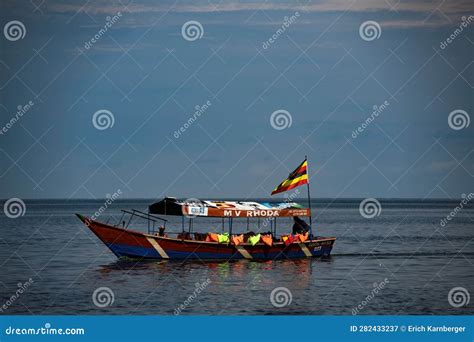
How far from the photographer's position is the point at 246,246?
4919cm

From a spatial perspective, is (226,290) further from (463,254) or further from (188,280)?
(463,254)

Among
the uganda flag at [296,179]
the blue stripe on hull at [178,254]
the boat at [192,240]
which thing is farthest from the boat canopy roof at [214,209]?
the blue stripe on hull at [178,254]

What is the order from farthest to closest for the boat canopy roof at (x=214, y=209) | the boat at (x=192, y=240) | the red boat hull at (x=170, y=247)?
1. the red boat hull at (x=170, y=247)
2. the boat at (x=192, y=240)
3. the boat canopy roof at (x=214, y=209)

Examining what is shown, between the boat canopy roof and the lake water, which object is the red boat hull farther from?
the boat canopy roof

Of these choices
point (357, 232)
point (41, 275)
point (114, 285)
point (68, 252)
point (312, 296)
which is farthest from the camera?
point (357, 232)

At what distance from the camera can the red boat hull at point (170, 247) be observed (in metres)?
47.6

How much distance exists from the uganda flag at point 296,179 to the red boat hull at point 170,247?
3.35 metres

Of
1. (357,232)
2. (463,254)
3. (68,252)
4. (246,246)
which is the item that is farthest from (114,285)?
(357,232)

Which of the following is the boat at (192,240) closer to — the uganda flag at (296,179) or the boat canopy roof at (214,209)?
the boat canopy roof at (214,209)

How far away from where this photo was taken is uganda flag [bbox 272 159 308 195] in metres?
49.6

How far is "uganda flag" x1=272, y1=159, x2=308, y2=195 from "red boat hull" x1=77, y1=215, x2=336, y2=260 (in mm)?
3349

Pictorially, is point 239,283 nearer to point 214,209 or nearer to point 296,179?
point 214,209

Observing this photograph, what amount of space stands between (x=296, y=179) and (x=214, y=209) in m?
5.60

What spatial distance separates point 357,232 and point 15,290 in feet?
175
